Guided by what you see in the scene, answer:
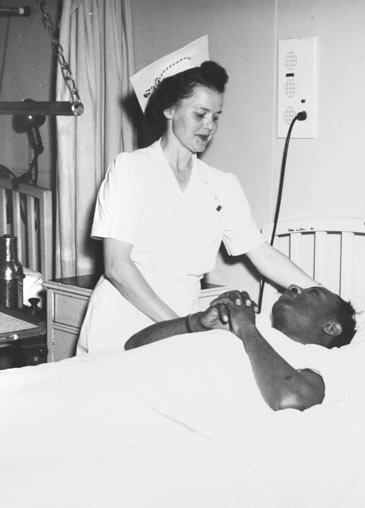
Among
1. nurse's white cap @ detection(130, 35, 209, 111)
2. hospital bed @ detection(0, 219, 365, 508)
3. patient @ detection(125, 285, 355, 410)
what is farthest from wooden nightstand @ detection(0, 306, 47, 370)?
nurse's white cap @ detection(130, 35, 209, 111)

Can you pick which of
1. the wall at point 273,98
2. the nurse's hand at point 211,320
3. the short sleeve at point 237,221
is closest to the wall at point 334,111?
the wall at point 273,98

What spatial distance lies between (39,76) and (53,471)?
291 centimetres

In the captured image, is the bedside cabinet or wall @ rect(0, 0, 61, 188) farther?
wall @ rect(0, 0, 61, 188)

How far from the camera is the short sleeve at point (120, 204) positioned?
2.16 meters

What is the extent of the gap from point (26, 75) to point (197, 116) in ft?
6.55

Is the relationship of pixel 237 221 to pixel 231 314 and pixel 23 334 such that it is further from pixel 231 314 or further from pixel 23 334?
pixel 23 334

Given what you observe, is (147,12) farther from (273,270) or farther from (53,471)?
(53,471)

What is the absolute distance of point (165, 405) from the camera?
157 centimetres

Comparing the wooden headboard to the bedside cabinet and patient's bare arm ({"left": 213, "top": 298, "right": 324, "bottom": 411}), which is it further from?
patient's bare arm ({"left": 213, "top": 298, "right": 324, "bottom": 411})

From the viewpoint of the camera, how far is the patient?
166 cm

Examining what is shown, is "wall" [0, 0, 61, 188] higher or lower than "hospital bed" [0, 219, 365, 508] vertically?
higher

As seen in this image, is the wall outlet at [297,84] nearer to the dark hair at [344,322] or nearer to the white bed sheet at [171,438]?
the dark hair at [344,322]

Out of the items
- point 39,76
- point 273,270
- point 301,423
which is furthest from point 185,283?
point 39,76

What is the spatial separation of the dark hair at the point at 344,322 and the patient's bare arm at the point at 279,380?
270 mm
